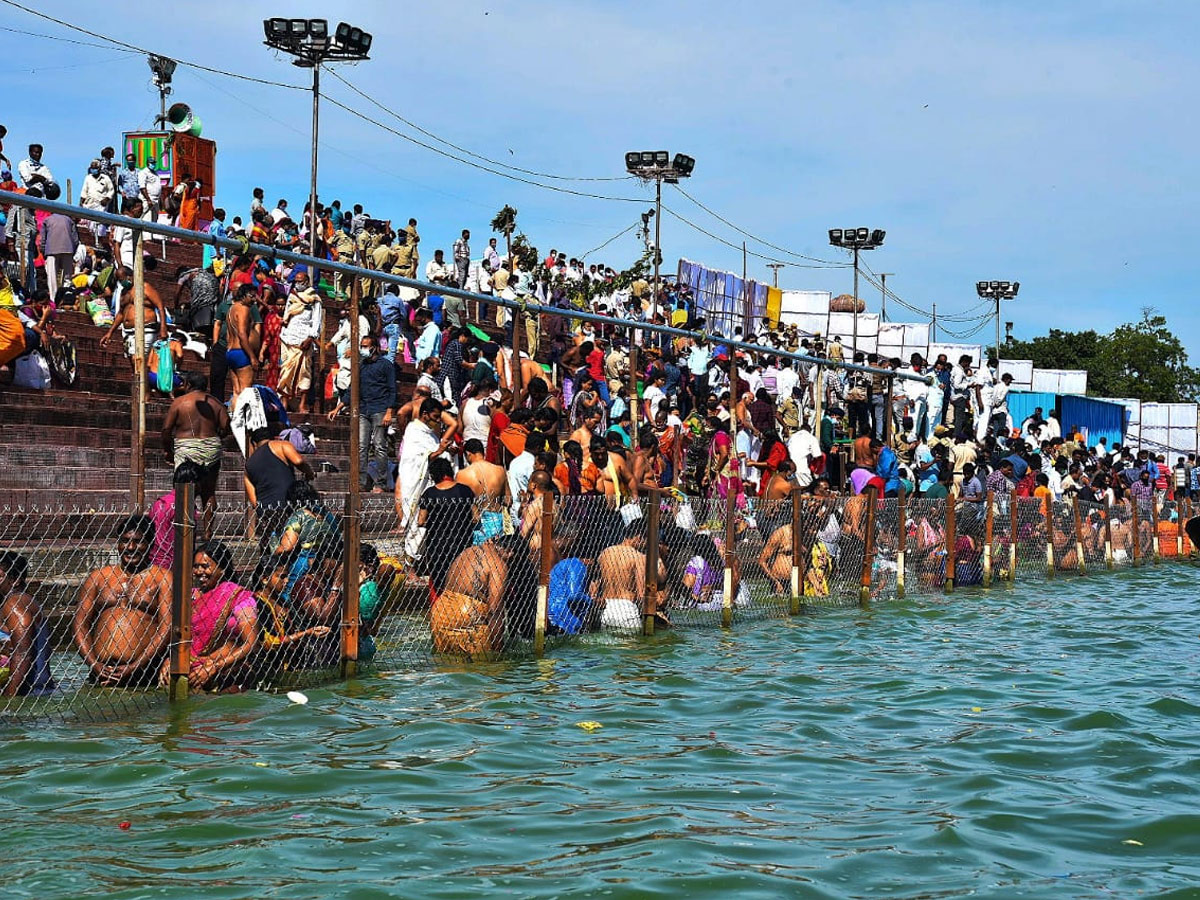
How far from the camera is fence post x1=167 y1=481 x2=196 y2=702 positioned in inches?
364

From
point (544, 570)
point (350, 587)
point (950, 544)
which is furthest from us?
point (950, 544)

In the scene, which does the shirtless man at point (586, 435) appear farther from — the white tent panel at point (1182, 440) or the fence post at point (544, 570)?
the white tent panel at point (1182, 440)

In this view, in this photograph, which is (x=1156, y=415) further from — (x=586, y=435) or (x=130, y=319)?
(x=130, y=319)

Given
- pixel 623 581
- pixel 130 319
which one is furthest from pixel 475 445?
pixel 130 319

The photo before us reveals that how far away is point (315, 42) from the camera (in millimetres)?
23438

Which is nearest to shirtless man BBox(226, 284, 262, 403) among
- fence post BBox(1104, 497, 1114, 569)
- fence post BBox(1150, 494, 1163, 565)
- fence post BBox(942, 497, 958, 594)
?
fence post BBox(942, 497, 958, 594)

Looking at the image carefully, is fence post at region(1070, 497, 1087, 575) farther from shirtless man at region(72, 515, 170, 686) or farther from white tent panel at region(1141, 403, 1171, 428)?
white tent panel at region(1141, 403, 1171, 428)

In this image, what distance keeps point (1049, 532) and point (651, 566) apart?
1085cm

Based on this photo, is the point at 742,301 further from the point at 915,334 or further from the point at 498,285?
the point at 498,285

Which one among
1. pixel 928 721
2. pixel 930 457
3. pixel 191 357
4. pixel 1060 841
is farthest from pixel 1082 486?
pixel 1060 841

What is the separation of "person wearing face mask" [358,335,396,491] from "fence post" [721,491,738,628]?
4.87 meters

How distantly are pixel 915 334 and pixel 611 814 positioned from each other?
5141 centimetres

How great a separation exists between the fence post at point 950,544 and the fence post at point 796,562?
12.9ft

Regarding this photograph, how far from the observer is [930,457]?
2594 cm
